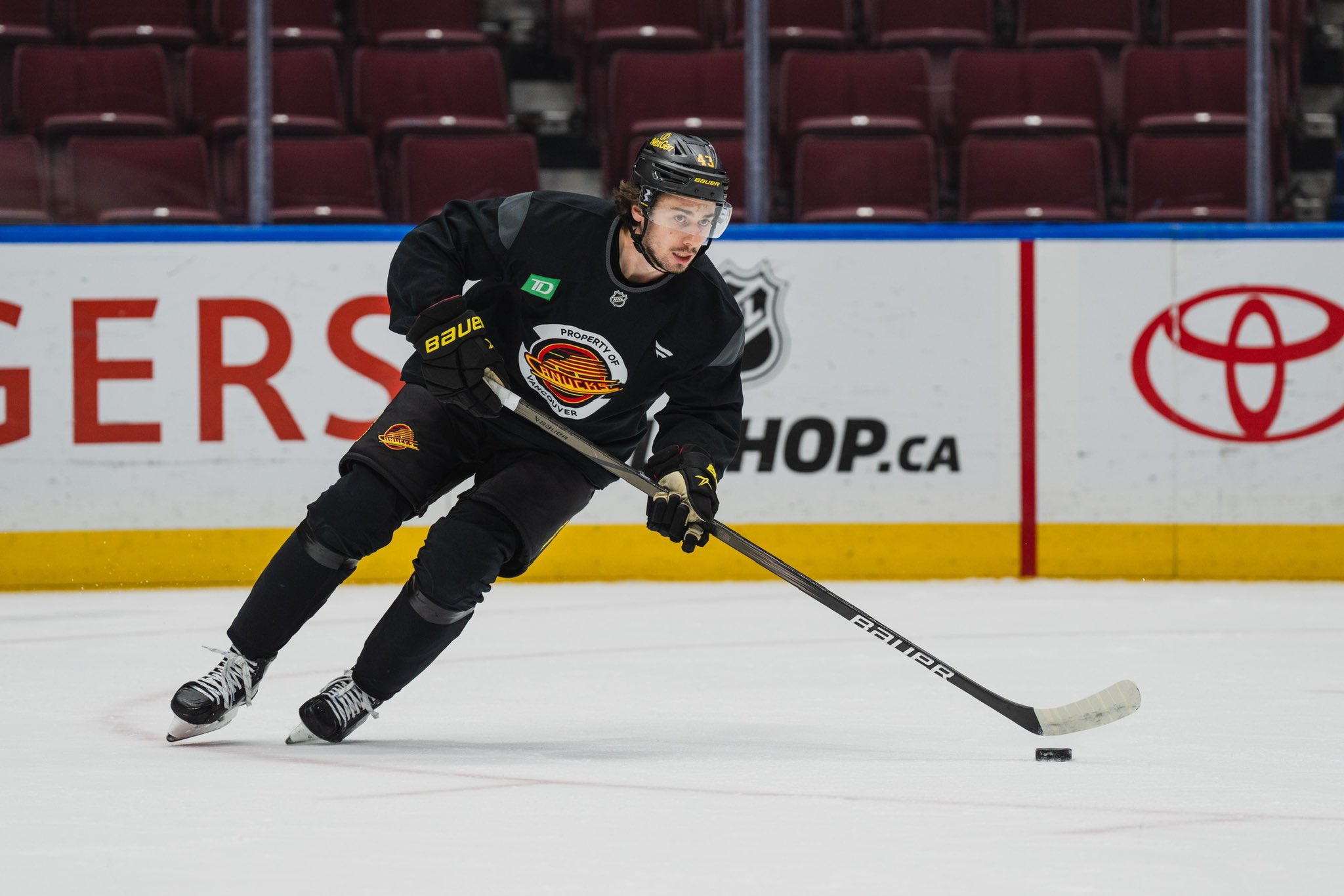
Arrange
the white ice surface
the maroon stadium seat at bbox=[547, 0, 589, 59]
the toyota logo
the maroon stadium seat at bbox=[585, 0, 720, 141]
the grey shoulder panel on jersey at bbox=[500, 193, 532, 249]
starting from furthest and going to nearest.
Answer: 1. the maroon stadium seat at bbox=[547, 0, 589, 59]
2. the maroon stadium seat at bbox=[585, 0, 720, 141]
3. the toyota logo
4. the grey shoulder panel on jersey at bbox=[500, 193, 532, 249]
5. the white ice surface

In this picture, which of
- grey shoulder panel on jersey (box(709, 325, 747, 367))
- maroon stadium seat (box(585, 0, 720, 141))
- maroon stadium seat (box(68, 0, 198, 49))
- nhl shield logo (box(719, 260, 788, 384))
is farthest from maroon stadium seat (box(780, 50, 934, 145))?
grey shoulder panel on jersey (box(709, 325, 747, 367))

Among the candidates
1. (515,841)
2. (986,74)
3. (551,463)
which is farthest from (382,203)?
(515,841)

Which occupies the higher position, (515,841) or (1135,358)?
(1135,358)

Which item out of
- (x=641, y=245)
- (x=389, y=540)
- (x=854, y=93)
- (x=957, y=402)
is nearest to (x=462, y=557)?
(x=389, y=540)

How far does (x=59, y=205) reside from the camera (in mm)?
5203

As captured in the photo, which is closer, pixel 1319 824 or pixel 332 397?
pixel 1319 824

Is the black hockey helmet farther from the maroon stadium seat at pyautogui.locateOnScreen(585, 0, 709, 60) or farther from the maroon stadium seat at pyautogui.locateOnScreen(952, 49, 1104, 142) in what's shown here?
the maroon stadium seat at pyautogui.locateOnScreen(585, 0, 709, 60)

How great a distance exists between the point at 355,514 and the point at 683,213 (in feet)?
2.33

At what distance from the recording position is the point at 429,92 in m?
6.18

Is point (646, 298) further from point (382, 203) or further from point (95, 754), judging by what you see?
point (382, 203)

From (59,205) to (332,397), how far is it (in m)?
0.97

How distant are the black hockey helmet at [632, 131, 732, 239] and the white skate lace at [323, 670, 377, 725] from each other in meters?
0.91

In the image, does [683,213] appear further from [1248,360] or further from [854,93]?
[854,93]

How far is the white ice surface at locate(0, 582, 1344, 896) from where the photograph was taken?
81.7 inches
